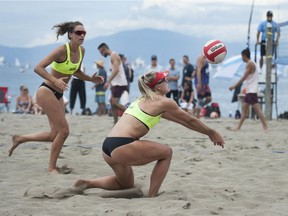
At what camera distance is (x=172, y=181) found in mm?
5387

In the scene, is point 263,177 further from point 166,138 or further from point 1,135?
point 1,135

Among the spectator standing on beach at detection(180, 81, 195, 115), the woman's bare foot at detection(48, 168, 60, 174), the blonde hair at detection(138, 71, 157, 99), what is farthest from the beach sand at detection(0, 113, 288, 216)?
the spectator standing on beach at detection(180, 81, 195, 115)

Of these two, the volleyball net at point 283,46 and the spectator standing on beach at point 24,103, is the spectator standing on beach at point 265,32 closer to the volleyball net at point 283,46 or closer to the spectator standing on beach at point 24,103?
the volleyball net at point 283,46

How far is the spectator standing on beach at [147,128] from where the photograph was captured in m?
4.64

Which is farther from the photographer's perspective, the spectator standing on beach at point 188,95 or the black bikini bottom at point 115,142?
the spectator standing on beach at point 188,95

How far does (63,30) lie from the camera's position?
19.3 ft

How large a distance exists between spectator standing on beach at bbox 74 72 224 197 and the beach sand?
28 cm

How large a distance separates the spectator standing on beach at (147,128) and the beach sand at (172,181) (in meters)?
0.28

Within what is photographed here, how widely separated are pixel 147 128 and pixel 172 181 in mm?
875

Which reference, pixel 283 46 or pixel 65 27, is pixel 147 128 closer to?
pixel 65 27

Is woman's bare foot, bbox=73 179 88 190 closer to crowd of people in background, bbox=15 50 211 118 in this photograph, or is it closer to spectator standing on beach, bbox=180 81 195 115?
crowd of people in background, bbox=15 50 211 118

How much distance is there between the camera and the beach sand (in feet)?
14.1

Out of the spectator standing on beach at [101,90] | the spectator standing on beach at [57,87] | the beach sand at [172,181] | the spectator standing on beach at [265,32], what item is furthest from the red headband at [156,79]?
the spectator standing on beach at [101,90]

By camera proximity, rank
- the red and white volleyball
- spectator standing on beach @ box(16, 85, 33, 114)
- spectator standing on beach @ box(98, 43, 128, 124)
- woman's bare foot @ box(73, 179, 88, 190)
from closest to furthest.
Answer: woman's bare foot @ box(73, 179, 88, 190), the red and white volleyball, spectator standing on beach @ box(98, 43, 128, 124), spectator standing on beach @ box(16, 85, 33, 114)
